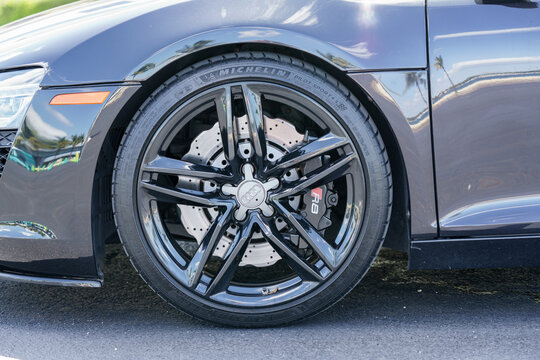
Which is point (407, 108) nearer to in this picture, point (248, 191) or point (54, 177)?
point (248, 191)

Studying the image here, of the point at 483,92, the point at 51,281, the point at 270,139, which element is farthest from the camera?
the point at 270,139

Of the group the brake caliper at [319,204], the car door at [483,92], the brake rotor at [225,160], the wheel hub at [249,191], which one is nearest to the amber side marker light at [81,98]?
the brake rotor at [225,160]

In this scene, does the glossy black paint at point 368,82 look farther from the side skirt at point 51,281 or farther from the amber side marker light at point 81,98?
the side skirt at point 51,281

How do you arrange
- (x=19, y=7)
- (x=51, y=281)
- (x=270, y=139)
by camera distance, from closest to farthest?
(x=51, y=281)
(x=270, y=139)
(x=19, y=7)

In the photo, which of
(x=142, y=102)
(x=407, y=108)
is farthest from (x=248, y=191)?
(x=407, y=108)

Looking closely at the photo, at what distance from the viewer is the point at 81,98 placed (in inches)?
84.9

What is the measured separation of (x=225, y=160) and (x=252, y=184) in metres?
0.15

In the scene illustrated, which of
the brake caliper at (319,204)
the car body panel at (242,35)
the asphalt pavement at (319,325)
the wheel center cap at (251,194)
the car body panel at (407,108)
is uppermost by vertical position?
the car body panel at (242,35)

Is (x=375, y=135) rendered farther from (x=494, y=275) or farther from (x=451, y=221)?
(x=494, y=275)

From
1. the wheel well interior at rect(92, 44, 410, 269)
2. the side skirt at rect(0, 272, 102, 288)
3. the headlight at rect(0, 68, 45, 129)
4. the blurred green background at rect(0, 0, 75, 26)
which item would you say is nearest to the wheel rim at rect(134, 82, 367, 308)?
the wheel well interior at rect(92, 44, 410, 269)

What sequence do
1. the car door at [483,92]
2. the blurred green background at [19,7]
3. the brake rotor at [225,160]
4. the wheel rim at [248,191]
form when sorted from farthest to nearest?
1. the blurred green background at [19,7]
2. the brake rotor at [225,160]
3. the wheel rim at [248,191]
4. the car door at [483,92]

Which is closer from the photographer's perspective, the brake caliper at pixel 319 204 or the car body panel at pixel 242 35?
the car body panel at pixel 242 35

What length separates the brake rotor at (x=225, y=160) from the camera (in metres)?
2.35

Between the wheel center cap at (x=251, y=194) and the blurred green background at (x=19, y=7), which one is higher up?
the blurred green background at (x=19, y=7)
